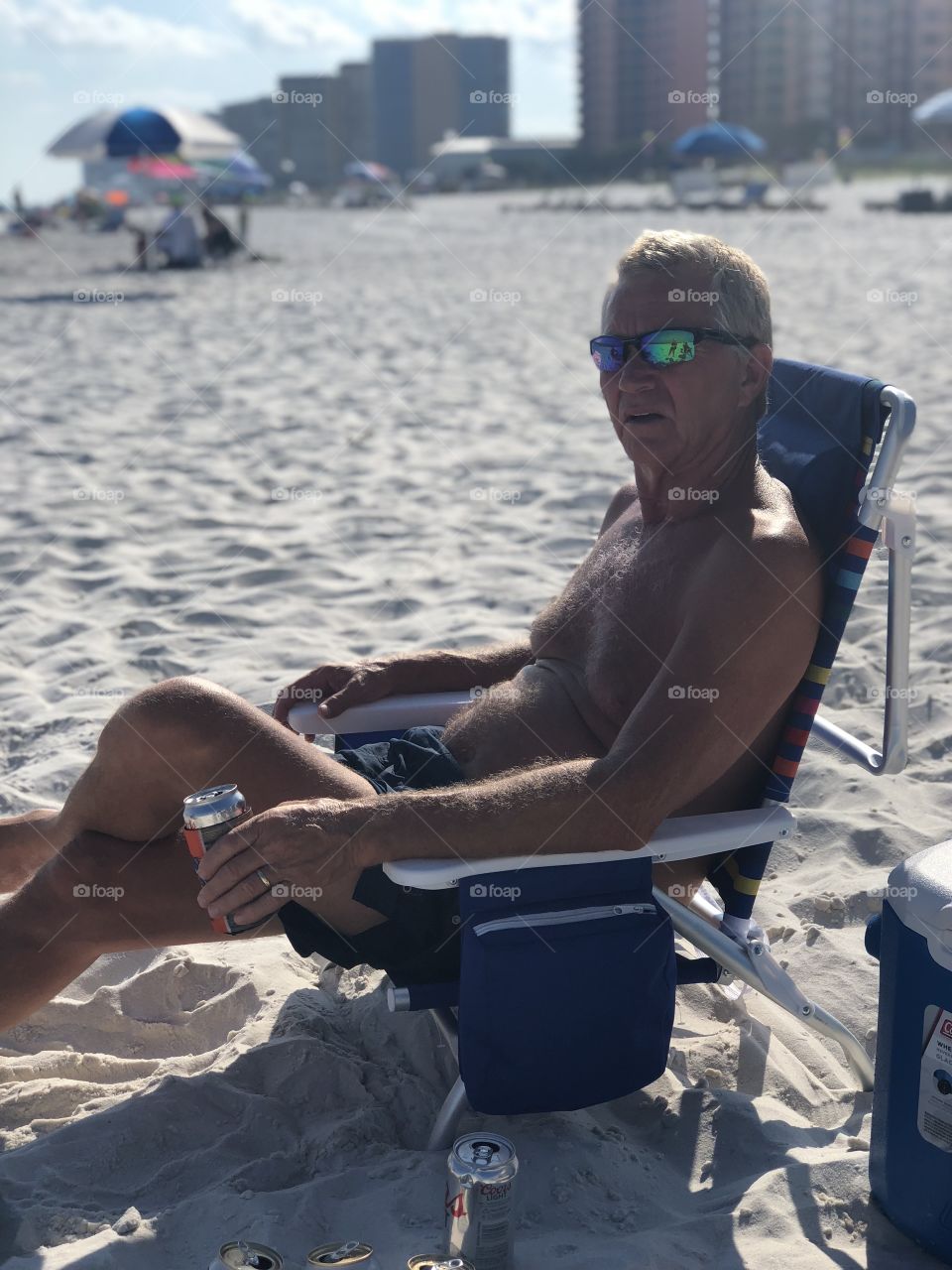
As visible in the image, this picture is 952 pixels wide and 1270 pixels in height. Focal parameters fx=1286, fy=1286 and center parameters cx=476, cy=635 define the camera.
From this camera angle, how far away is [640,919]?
1988 millimetres

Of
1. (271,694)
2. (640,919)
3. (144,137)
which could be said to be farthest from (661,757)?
(144,137)

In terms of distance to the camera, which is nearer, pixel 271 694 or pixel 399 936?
pixel 399 936

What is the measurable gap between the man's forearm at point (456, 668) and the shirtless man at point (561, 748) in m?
0.29

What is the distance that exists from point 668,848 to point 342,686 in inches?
38.5

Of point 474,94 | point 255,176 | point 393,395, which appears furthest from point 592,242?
point 474,94

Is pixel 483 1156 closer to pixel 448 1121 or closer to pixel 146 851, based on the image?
pixel 448 1121

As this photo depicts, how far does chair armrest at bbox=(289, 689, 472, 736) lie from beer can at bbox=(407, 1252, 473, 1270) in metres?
1.15

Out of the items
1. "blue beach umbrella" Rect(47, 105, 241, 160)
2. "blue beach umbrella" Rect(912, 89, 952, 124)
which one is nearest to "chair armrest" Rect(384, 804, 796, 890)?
A: "blue beach umbrella" Rect(47, 105, 241, 160)

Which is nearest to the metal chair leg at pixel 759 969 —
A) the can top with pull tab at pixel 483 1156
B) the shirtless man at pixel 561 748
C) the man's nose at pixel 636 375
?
the shirtless man at pixel 561 748

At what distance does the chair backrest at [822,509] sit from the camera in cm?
219

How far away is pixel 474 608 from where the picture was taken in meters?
4.36

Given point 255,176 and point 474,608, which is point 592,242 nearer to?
point 255,176

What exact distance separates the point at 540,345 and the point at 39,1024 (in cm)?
834

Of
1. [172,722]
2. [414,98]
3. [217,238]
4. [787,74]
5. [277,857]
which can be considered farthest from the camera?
[787,74]
